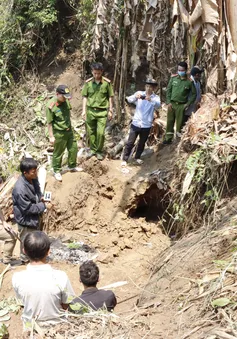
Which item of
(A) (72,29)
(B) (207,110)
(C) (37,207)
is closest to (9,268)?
(C) (37,207)

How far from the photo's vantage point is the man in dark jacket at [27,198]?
247 inches

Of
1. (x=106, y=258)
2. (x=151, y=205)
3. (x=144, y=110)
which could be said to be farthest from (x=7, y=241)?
(x=144, y=110)

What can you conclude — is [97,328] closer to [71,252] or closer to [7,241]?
[7,241]

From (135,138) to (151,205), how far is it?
132cm

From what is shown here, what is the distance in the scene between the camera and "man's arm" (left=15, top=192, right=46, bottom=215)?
638cm

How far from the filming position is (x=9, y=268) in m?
6.94

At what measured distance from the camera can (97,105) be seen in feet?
28.0

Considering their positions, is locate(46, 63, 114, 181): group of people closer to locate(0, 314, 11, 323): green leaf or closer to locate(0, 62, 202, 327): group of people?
locate(0, 62, 202, 327): group of people

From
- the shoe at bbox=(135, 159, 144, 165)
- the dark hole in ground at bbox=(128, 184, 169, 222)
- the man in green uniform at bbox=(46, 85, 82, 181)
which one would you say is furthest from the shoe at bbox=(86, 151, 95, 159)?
the dark hole in ground at bbox=(128, 184, 169, 222)

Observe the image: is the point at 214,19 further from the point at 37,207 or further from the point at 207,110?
the point at 37,207

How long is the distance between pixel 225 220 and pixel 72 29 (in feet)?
30.1

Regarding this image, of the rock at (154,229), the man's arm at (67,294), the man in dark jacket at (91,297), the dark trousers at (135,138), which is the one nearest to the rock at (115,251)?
the rock at (154,229)

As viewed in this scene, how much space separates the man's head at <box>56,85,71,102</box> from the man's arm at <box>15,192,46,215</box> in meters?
2.14

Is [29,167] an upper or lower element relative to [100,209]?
upper
